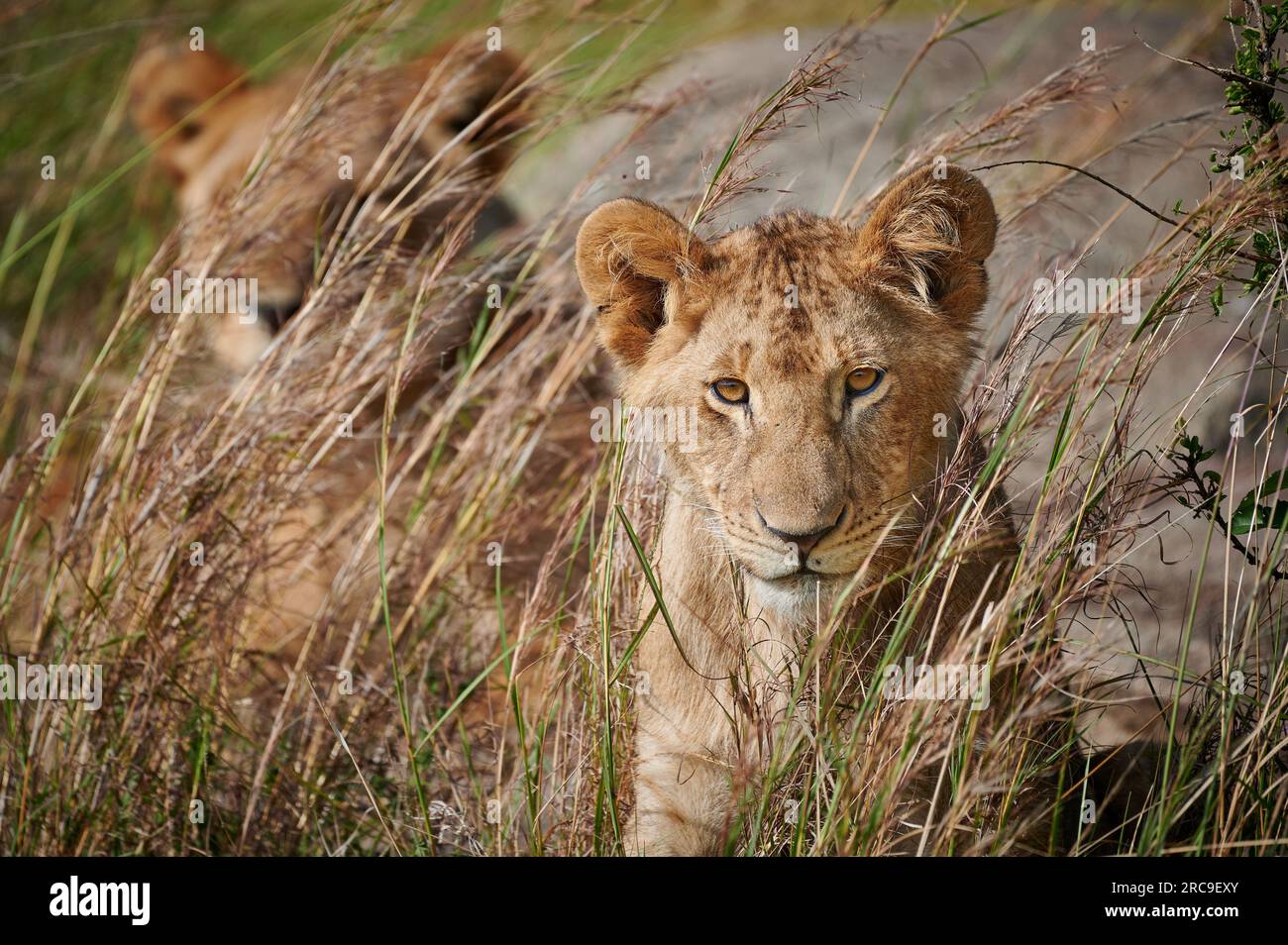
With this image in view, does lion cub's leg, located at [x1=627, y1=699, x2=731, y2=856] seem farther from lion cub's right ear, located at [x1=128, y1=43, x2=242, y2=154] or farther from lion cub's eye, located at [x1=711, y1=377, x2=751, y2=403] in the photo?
lion cub's right ear, located at [x1=128, y1=43, x2=242, y2=154]

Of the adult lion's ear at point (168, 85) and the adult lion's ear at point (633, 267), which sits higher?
the adult lion's ear at point (168, 85)

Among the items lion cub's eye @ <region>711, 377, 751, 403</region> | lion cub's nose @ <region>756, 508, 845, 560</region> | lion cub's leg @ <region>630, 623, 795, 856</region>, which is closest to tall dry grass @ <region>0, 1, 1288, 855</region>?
lion cub's leg @ <region>630, 623, 795, 856</region>

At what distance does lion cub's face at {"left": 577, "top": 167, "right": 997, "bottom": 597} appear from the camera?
2.70m

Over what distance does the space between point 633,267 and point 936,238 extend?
73 cm

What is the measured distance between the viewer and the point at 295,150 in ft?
12.6

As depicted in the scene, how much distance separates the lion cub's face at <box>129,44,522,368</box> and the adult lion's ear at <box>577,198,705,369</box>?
0.99 m

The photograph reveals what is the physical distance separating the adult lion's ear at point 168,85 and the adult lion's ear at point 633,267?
Result: 3.59m

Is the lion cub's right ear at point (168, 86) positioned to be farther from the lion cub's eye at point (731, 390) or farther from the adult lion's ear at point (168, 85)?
the lion cub's eye at point (731, 390)

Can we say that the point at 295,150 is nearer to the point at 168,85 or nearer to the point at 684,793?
the point at 684,793

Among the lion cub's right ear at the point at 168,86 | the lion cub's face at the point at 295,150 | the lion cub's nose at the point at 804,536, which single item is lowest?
the lion cub's nose at the point at 804,536

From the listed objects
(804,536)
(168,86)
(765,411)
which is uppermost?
(168,86)

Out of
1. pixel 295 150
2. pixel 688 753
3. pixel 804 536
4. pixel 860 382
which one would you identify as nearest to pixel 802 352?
pixel 860 382

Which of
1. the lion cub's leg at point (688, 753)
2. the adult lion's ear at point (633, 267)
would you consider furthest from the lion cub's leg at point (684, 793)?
the adult lion's ear at point (633, 267)

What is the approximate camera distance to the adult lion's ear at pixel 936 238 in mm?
2846
